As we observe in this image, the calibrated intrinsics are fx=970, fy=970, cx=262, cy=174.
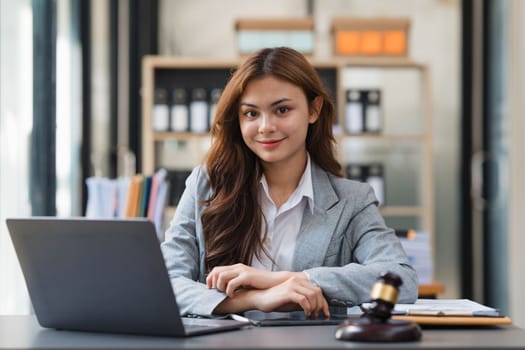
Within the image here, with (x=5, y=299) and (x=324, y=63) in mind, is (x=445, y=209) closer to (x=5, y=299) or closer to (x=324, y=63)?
(x=324, y=63)

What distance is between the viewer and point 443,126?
6609mm

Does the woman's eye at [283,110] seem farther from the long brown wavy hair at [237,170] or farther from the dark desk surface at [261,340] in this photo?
the dark desk surface at [261,340]

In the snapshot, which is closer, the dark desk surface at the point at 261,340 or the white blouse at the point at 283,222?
the dark desk surface at the point at 261,340

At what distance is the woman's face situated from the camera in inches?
90.1

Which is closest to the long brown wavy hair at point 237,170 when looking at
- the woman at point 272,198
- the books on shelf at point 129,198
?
the woman at point 272,198

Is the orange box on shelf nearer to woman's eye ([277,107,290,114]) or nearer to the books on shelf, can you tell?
the books on shelf

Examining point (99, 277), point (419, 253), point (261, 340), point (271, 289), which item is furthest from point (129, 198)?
point (261, 340)

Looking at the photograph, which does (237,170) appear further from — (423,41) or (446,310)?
(423,41)

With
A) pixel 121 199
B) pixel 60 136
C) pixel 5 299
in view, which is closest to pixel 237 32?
pixel 60 136

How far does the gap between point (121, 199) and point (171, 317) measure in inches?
91.7

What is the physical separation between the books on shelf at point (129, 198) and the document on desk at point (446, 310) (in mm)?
2017

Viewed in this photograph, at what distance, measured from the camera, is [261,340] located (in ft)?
5.07

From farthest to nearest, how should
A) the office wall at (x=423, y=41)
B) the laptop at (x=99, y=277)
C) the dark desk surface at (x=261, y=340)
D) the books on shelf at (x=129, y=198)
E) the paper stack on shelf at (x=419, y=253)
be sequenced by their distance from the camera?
the office wall at (x=423, y=41)
the paper stack on shelf at (x=419, y=253)
the books on shelf at (x=129, y=198)
the laptop at (x=99, y=277)
the dark desk surface at (x=261, y=340)

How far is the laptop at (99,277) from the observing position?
159 centimetres
